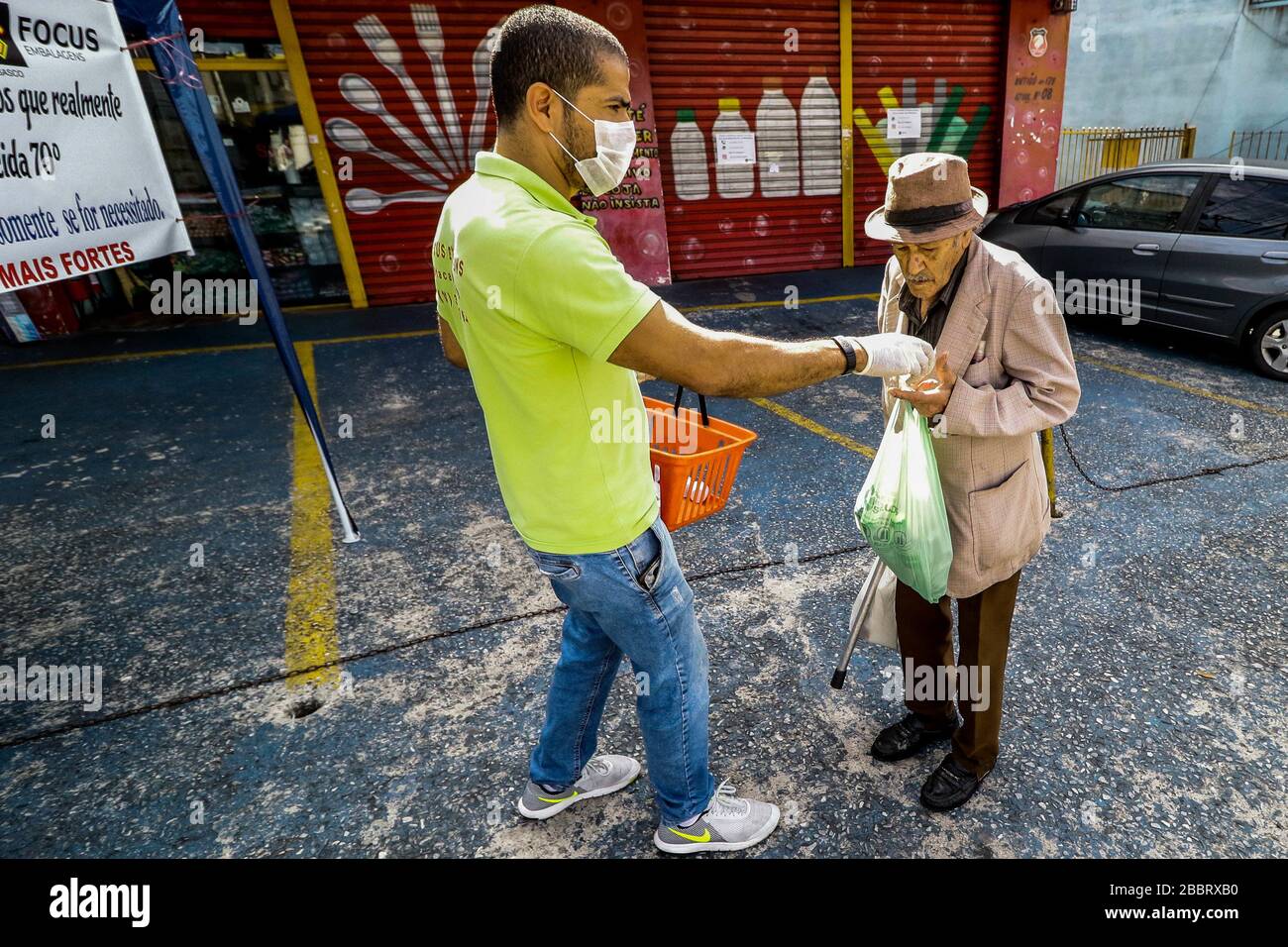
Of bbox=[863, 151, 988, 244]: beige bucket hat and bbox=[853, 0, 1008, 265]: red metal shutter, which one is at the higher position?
bbox=[853, 0, 1008, 265]: red metal shutter

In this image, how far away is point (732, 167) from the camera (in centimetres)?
982

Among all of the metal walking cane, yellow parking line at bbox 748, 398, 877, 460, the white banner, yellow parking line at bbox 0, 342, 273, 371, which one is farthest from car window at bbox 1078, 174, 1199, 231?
yellow parking line at bbox 0, 342, 273, 371

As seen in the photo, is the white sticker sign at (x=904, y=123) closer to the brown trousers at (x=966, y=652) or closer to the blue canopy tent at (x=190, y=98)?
the blue canopy tent at (x=190, y=98)

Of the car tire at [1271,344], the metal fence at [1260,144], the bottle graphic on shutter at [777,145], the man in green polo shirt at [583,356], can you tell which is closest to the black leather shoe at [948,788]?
the man in green polo shirt at [583,356]

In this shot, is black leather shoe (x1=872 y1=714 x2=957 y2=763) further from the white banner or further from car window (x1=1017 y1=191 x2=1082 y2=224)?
car window (x1=1017 y1=191 x2=1082 y2=224)

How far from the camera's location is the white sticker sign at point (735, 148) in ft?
31.7

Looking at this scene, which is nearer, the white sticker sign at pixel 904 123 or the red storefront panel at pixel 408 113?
the red storefront panel at pixel 408 113

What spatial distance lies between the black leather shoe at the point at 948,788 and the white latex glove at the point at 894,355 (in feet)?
4.45

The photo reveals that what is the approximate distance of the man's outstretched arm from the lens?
1.33 metres

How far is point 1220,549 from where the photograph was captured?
3.45 meters

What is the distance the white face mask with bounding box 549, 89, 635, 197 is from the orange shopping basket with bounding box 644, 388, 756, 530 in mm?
751

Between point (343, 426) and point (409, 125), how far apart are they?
506 centimetres

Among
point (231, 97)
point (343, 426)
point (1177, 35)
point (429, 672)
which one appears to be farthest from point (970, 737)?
point (1177, 35)
